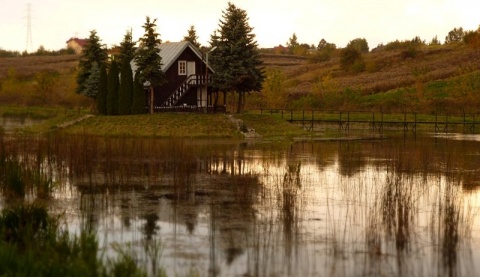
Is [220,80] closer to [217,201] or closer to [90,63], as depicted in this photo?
[90,63]

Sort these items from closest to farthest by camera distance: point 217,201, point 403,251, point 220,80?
point 403,251, point 217,201, point 220,80

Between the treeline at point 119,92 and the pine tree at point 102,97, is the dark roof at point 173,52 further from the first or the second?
the pine tree at point 102,97

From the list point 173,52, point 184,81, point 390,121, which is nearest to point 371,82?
point 390,121

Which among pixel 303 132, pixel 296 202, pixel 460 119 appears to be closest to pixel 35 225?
pixel 296 202

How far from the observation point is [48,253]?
431 inches

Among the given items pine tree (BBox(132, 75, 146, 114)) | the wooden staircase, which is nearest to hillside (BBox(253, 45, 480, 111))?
the wooden staircase

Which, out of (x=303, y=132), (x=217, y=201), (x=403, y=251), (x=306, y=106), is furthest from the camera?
(x=306, y=106)

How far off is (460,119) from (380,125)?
10.6 meters

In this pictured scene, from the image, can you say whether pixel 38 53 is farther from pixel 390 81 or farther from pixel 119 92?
pixel 119 92

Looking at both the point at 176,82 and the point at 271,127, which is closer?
the point at 271,127

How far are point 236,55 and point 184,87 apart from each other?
7214 millimetres

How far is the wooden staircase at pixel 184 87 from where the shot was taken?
2359 inches

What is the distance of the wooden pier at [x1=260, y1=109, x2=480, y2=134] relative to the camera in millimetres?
63131

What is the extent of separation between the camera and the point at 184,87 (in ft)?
199
